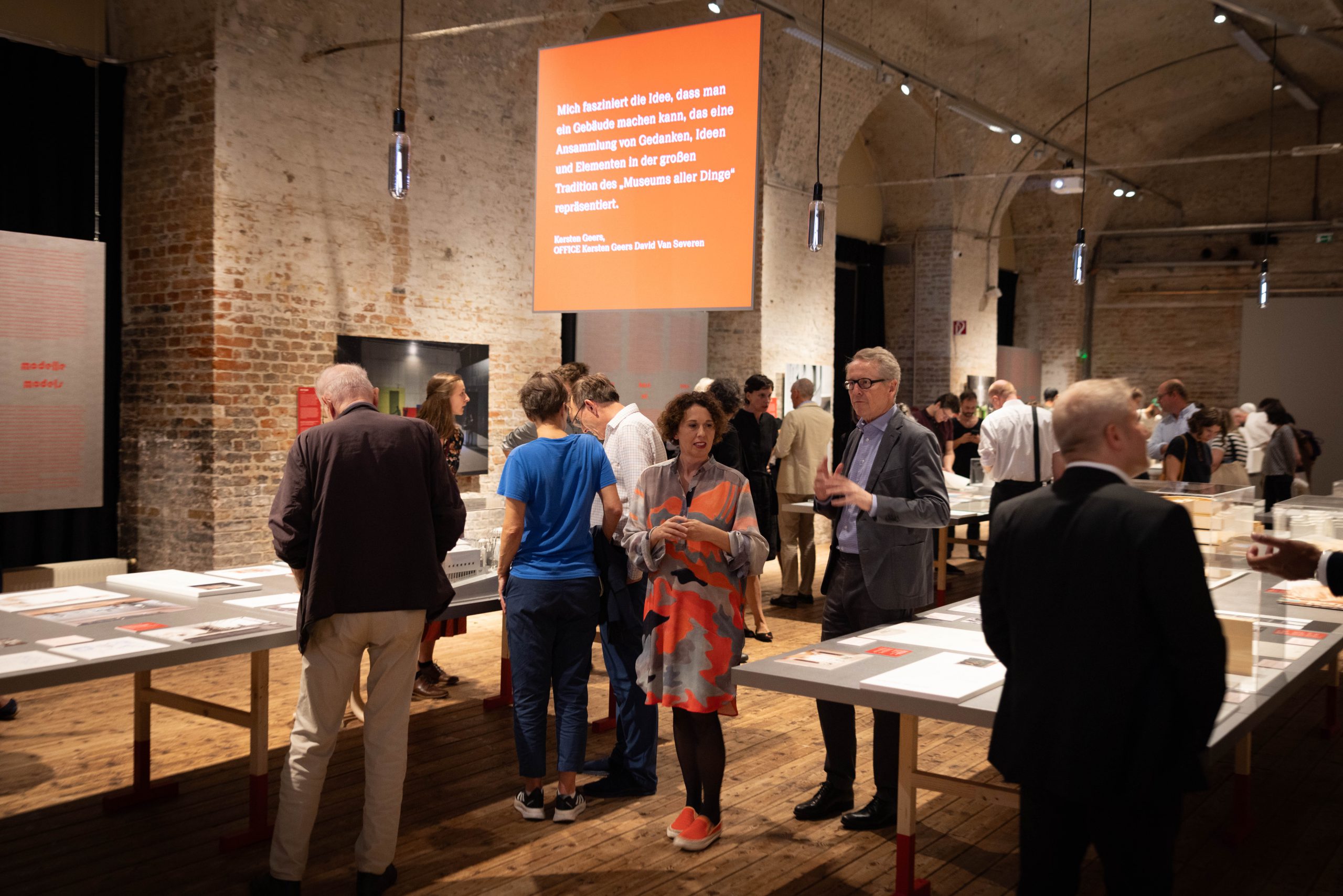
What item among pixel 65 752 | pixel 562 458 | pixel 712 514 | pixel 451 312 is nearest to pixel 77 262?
pixel 451 312

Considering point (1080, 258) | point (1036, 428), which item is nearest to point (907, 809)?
point (1036, 428)

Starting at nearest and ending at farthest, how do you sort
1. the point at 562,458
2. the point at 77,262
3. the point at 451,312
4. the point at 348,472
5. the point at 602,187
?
1. the point at 348,472
2. the point at 562,458
3. the point at 602,187
4. the point at 77,262
5. the point at 451,312

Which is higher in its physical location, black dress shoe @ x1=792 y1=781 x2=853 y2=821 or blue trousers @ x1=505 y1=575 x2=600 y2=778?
blue trousers @ x1=505 y1=575 x2=600 y2=778

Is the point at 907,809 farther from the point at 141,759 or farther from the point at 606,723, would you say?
the point at 141,759

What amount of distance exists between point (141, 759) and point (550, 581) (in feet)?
5.55

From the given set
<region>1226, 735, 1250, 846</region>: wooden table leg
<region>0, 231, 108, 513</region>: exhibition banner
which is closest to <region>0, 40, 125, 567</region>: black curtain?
<region>0, 231, 108, 513</region>: exhibition banner

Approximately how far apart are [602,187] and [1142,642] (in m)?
4.28

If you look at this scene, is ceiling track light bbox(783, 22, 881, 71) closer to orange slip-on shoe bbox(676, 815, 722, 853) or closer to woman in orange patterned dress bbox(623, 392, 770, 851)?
woman in orange patterned dress bbox(623, 392, 770, 851)

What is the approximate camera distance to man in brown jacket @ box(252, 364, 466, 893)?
3.01 meters

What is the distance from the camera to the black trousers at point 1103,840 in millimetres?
1959

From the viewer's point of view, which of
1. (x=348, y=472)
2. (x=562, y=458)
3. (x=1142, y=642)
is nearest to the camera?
(x=1142, y=642)

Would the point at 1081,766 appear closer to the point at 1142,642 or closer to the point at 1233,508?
the point at 1142,642

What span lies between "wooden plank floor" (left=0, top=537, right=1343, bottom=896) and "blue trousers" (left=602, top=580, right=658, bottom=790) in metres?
0.13

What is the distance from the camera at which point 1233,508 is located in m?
3.94
